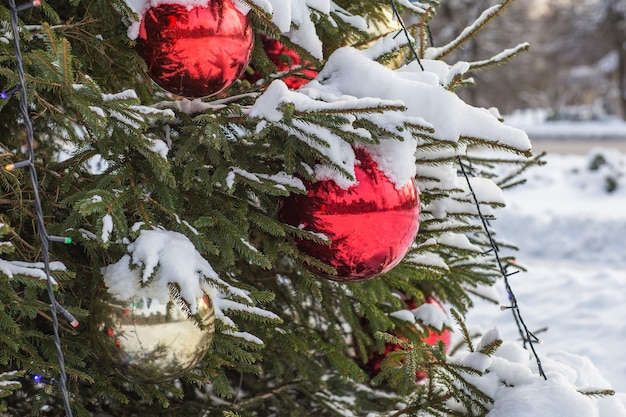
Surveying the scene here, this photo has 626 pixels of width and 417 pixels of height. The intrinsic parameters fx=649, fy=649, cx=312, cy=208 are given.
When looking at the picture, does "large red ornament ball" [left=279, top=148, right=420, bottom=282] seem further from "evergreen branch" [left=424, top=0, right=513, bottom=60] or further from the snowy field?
the snowy field

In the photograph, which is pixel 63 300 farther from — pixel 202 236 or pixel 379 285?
pixel 379 285

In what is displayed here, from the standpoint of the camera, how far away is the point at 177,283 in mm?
1426

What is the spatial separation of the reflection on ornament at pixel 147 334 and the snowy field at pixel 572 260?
4.37 ft

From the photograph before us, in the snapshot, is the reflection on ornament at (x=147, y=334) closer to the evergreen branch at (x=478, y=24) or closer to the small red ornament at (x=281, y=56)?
the small red ornament at (x=281, y=56)

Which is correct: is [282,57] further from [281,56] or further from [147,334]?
[147,334]

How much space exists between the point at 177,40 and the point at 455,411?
1301 mm

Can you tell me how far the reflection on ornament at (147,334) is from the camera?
55.6 inches

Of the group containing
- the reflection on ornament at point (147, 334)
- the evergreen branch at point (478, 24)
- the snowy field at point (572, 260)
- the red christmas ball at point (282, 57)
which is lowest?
the reflection on ornament at point (147, 334)

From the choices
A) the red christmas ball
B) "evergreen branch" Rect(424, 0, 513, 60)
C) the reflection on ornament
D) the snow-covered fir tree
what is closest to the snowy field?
"evergreen branch" Rect(424, 0, 513, 60)

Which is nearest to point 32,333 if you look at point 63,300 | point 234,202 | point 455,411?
point 63,300

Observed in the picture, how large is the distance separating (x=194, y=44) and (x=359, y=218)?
583 mm

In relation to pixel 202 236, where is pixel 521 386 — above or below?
above

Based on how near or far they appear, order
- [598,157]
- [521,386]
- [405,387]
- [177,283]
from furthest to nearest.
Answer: [598,157] → [405,387] → [521,386] → [177,283]

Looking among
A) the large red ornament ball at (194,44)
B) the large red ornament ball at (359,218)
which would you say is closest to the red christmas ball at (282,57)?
the large red ornament ball at (194,44)
